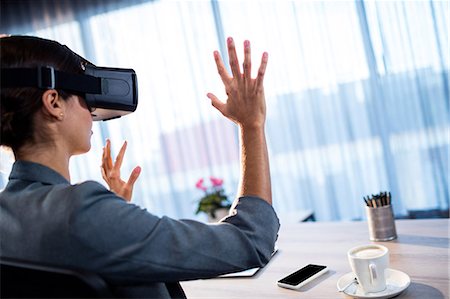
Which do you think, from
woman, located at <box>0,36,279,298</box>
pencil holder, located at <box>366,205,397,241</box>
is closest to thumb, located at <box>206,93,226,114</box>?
woman, located at <box>0,36,279,298</box>

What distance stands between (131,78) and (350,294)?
2.38 ft

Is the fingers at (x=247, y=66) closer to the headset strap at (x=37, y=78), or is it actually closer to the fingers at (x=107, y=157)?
the headset strap at (x=37, y=78)

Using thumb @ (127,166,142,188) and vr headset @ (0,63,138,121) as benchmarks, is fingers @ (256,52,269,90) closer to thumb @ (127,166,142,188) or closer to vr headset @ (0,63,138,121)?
vr headset @ (0,63,138,121)

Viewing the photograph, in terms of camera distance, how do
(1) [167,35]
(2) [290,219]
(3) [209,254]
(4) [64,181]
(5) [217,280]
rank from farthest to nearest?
(1) [167,35] → (2) [290,219] → (5) [217,280] → (4) [64,181] → (3) [209,254]

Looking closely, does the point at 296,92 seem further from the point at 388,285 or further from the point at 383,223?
the point at 388,285

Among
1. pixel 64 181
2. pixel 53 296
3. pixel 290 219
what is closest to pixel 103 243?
pixel 53 296

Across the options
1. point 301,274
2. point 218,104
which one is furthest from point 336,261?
point 218,104

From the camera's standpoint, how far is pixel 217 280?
1.36m

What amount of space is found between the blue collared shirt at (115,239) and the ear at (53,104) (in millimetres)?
145

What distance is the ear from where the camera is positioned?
2.92ft

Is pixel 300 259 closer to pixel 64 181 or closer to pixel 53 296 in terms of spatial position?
pixel 64 181

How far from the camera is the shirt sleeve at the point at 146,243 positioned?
0.77 metres

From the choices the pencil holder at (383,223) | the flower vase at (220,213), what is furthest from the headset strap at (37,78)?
the flower vase at (220,213)

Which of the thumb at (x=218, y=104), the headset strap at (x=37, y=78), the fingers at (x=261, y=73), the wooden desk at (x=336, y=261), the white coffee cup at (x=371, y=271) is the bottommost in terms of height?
the wooden desk at (x=336, y=261)
